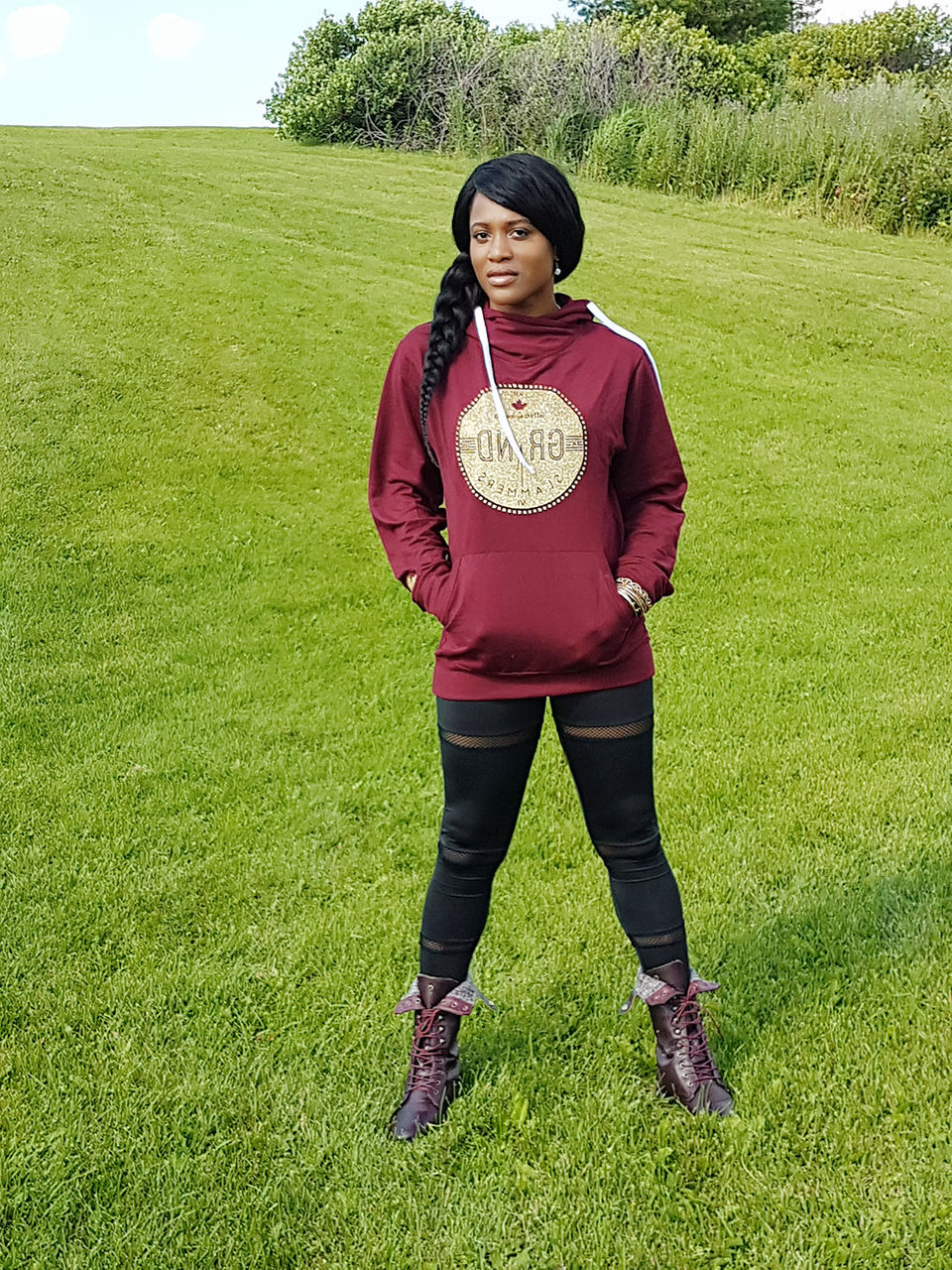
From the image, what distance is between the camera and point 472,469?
2.56 m

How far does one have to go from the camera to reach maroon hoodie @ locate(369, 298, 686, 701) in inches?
98.8

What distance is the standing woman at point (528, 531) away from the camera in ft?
8.27

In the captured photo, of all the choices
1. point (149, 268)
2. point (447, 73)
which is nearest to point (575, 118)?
point (447, 73)

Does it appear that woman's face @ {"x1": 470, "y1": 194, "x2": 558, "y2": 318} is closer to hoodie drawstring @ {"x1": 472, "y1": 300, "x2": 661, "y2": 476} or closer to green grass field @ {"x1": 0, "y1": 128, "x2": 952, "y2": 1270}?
hoodie drawstring @ {"x1": 472, "y1": 300, "x2": 661, "y2": 476}

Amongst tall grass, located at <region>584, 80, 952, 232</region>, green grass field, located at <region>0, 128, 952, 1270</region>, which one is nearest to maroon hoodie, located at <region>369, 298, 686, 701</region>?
green grass field, located at <region>0, 128, 952, 1270</region>

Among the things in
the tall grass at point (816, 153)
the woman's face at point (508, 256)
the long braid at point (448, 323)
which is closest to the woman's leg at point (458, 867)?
the long braid at point (448, 323)

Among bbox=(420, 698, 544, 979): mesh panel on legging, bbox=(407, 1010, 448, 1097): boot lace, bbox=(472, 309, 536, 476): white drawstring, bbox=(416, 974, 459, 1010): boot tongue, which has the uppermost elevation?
bbox=(472, 309, 536, 476): white drawstring

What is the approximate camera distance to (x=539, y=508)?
2527 millimetres

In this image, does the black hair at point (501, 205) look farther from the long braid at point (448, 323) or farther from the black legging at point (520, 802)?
the black legging at point (520, 802)

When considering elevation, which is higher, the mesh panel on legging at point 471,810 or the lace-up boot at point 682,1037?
the mesh panel on legging at point 471,810

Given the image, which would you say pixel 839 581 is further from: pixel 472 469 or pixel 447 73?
pixel 447 73

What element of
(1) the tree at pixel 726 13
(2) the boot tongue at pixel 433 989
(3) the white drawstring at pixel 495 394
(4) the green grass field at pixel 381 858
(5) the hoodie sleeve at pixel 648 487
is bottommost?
(4) the green grass field at pixel 381 858

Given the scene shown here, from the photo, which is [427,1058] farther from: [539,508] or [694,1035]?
[539,508]

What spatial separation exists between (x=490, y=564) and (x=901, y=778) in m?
2.69
